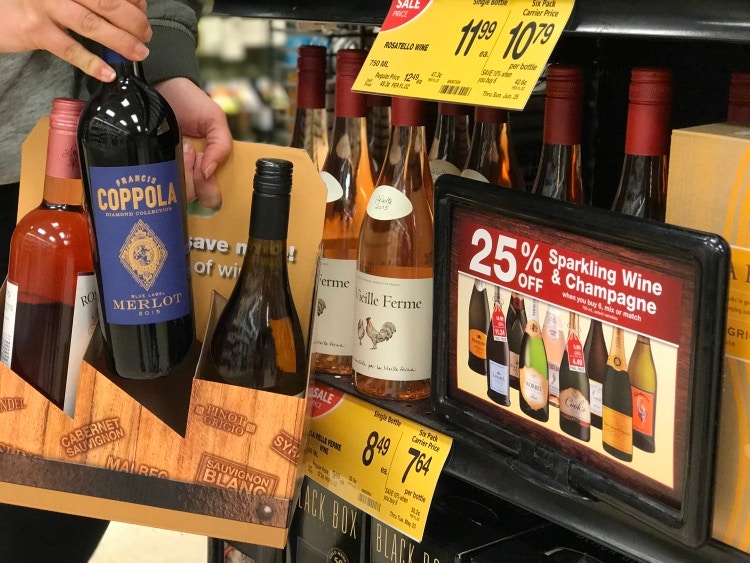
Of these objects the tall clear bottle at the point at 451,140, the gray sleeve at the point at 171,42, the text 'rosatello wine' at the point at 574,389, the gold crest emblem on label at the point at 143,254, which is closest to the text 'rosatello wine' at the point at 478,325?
the text 'rosatello wine' at the point at 574,389

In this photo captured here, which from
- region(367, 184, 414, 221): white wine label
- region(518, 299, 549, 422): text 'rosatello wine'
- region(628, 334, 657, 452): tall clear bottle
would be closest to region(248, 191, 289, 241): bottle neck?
region(367, 184, 414, 221): white wine label

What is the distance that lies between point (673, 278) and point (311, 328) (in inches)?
16.4

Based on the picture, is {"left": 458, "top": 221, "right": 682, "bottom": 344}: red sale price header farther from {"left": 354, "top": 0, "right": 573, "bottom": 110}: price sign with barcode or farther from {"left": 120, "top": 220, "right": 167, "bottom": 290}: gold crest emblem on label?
{"left": 120, "top": 220, "right": 167, "bottom": 290}: gold crest emblem on label

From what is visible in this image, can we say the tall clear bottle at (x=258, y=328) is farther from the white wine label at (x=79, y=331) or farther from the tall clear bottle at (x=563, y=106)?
the tall clear bottle at (x=563, y=106)

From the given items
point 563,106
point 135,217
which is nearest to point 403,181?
point 563,106

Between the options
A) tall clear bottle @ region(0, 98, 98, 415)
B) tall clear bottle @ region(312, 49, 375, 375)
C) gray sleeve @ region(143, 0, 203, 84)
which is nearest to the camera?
tall clear bottle @ region(0, 98, 98, 415)

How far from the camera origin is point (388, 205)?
1.10 meters

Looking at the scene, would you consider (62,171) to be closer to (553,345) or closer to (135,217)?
(135,217)

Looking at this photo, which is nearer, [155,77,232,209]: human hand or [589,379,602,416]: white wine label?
[589,379,602,416]: white wine label

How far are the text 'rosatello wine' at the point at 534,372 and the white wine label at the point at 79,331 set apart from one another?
0.48 m

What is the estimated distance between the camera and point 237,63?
4.16 m

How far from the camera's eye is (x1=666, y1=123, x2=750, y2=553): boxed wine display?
72 cm

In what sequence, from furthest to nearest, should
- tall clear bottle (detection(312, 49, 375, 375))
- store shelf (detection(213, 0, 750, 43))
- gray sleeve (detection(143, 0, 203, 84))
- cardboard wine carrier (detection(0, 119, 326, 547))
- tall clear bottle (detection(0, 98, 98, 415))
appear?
1. gray sleeve (detection(143, 0, 203, 84))
2. tall clear bottle (detection(312, 49, 375, 375))
3. tall clear bottle (detection(0, 98, 98, 415))
4. cardboard wine carrier (detection(0, 119, 326, 547))
5. store shelf (detection(213, 0, 750, 43))

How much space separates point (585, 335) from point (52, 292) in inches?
23.3
